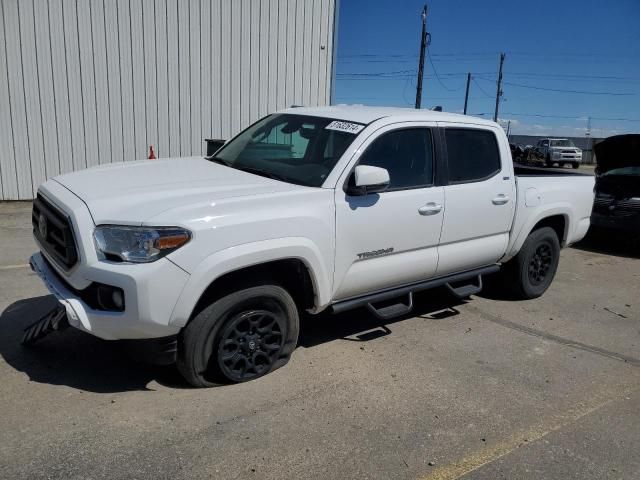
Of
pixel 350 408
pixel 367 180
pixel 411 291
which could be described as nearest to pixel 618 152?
pixel 411 291

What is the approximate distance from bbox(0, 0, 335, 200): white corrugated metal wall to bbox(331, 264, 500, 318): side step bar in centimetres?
819

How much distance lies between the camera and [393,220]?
415 cm

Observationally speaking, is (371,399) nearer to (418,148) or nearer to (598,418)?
(598,418)

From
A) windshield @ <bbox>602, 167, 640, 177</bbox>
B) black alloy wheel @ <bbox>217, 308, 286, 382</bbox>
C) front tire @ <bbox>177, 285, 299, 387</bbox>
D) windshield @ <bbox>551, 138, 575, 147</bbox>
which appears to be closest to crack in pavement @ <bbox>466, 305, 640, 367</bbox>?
front tire @ <bbox>177, 285, 299, 387</bbox>

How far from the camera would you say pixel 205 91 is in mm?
11773

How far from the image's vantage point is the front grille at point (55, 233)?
10.7 ft

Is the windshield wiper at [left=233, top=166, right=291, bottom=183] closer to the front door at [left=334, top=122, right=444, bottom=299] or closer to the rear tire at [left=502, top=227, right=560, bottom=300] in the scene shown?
the front door at [left=334, top=122, right=444, bottom=299]

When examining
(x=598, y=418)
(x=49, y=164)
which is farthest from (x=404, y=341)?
(x=49, y=164)

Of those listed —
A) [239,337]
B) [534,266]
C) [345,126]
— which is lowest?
[534,266]

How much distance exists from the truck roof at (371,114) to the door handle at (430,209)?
74 cm

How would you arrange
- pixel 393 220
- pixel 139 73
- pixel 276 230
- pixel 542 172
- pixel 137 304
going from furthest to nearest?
pixel 139 73 < pixel 542 172 < pixel 393 220 < pixel 276 230 < pixel 137 304

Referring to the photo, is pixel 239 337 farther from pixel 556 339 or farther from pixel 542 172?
pixel 542 172

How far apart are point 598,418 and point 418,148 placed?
2.36 m

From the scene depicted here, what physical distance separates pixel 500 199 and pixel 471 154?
0.50 meters
